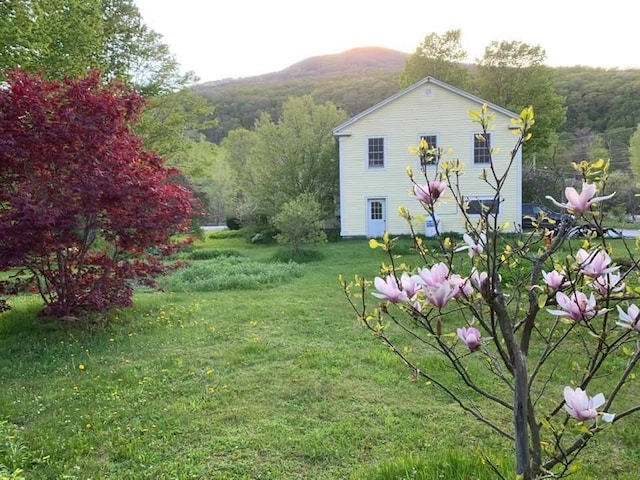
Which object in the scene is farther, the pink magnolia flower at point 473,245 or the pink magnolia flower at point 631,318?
the pink magnolia flower at point 473,245

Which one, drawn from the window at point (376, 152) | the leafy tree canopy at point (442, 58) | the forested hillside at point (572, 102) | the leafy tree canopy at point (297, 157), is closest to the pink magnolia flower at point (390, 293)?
the window at point (376, 152)

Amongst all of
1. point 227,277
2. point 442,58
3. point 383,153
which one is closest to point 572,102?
point 442,58

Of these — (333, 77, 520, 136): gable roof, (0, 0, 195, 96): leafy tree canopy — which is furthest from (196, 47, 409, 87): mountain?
(333, 77, 520, 136): gable roof

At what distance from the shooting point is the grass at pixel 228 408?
9.37 feet

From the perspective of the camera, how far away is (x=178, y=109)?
56.6 ft

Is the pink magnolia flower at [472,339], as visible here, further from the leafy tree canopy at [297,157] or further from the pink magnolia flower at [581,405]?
the leafy tree canopy at [297,157]

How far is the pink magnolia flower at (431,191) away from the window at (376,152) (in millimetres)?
16294

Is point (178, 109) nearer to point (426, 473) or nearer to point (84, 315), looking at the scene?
point (84, 315)

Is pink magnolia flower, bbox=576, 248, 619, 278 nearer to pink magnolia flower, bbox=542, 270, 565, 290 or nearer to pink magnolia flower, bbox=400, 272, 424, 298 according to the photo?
pink magnolia flower, bbox=542, 270, 565, 290

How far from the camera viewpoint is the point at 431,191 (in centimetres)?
161

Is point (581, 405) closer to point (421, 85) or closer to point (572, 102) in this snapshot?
point (421, 85)

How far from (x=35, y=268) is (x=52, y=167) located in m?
1.35

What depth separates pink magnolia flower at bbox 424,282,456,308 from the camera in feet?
4.71

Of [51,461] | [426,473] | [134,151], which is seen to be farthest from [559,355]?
[134,151]
